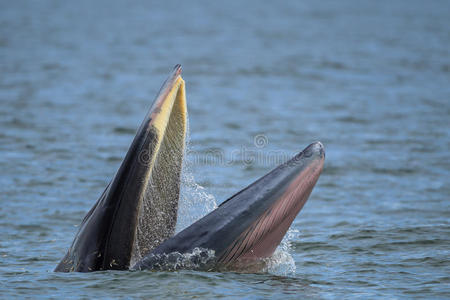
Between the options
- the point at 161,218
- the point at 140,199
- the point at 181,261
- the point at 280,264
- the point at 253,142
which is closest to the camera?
the point at 140,199

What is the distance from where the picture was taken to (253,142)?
20688mm

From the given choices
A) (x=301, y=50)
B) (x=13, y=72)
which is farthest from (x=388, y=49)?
(x=13, y=72)

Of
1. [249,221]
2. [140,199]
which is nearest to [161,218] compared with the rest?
[140,199]

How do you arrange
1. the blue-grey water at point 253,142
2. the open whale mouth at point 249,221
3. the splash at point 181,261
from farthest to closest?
1. the blue-grey water at point 253,142
2. the splash at point 181,261
3. the open whale mouth at point 249,221

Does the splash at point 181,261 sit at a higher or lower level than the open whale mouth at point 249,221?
lower

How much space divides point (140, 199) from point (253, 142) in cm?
1308

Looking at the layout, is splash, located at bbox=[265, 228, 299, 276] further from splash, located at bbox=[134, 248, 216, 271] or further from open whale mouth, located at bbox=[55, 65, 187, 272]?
open whale mouth, located at bbox=[55, 65, 187, 272]

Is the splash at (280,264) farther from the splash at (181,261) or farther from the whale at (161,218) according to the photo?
the splash at (181,261)

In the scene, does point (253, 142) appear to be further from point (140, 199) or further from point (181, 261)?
point (140, 199)

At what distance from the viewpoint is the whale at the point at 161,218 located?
7.62 m

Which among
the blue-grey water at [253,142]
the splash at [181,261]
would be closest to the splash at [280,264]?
the blue-grey water at [253,142]

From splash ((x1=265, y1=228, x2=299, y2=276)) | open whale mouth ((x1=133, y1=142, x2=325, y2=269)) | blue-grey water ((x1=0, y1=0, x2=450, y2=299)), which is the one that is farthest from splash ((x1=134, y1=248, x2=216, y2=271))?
splash ((x1=265, y1=228, x2=299, y2=276))

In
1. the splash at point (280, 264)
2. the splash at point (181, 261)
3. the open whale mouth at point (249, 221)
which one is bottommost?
Answer: the splash at point (280, 264)

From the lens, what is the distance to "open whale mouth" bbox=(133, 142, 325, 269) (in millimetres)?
7617
